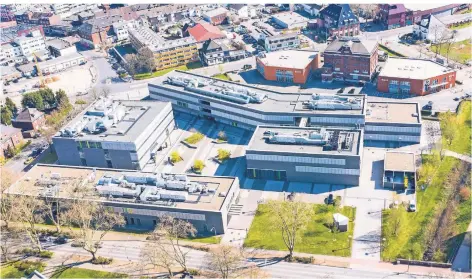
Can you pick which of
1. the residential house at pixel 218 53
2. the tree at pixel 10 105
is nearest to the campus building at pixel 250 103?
the residential house at pixel 218 53

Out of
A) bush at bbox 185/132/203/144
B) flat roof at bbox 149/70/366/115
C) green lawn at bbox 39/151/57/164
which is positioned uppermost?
flat roof at bbox 149/70/366/115

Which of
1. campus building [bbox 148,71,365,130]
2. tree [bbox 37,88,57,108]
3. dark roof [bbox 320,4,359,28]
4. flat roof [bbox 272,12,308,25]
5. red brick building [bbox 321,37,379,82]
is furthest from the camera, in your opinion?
flat roof [bbox 272,12,308,25]

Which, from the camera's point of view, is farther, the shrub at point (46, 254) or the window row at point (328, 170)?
the window row at point (328, 170)

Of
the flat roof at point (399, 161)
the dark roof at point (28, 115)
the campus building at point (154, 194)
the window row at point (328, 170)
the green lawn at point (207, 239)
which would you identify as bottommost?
the green lawn at point (207, 239)

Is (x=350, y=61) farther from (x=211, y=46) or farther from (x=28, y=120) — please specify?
(x=28, y=120)

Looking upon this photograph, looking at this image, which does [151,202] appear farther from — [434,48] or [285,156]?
[434,48]

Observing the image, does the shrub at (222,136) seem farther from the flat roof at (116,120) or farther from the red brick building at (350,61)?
the red brick building at (350,61)

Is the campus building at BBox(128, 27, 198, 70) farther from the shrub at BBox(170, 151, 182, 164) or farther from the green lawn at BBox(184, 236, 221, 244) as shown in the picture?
the green lawn at BBox(184, 236, 221, 244)

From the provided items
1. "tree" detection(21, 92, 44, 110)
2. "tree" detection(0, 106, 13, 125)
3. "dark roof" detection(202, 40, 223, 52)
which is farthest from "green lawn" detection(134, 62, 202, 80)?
"tree" detection(0, 106, 13, 125)
